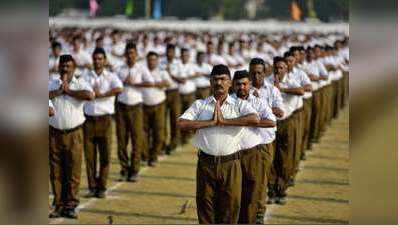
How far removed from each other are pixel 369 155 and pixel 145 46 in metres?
20.4

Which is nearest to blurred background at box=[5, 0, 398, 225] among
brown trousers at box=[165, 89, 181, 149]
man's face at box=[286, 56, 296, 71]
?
man's face at box=[286, 56, 296, 71]

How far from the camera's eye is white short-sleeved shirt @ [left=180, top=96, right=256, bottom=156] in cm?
679

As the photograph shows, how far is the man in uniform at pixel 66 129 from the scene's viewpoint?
29.5 feet

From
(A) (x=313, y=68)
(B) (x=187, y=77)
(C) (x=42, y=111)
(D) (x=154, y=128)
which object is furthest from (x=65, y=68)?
(B) (x=187, y=77)

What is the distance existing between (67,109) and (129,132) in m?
3.30

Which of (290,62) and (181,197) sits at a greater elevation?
(290,62)

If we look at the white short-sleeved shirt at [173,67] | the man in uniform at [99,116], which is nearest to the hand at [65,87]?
the man in uniform at [99,116]

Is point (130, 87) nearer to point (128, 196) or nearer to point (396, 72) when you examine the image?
point (128, 196)

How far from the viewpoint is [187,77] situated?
1609 cm

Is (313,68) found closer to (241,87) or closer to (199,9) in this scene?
(241,87)

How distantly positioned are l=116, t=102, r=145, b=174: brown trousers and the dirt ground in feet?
1.00

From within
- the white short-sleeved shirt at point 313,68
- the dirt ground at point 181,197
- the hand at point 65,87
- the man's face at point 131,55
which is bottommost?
the dirt ground at point 181,197

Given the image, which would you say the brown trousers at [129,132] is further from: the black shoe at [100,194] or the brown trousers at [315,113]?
the brown trousers at [315,113]

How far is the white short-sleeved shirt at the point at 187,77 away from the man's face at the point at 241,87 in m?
Result: 8.59
